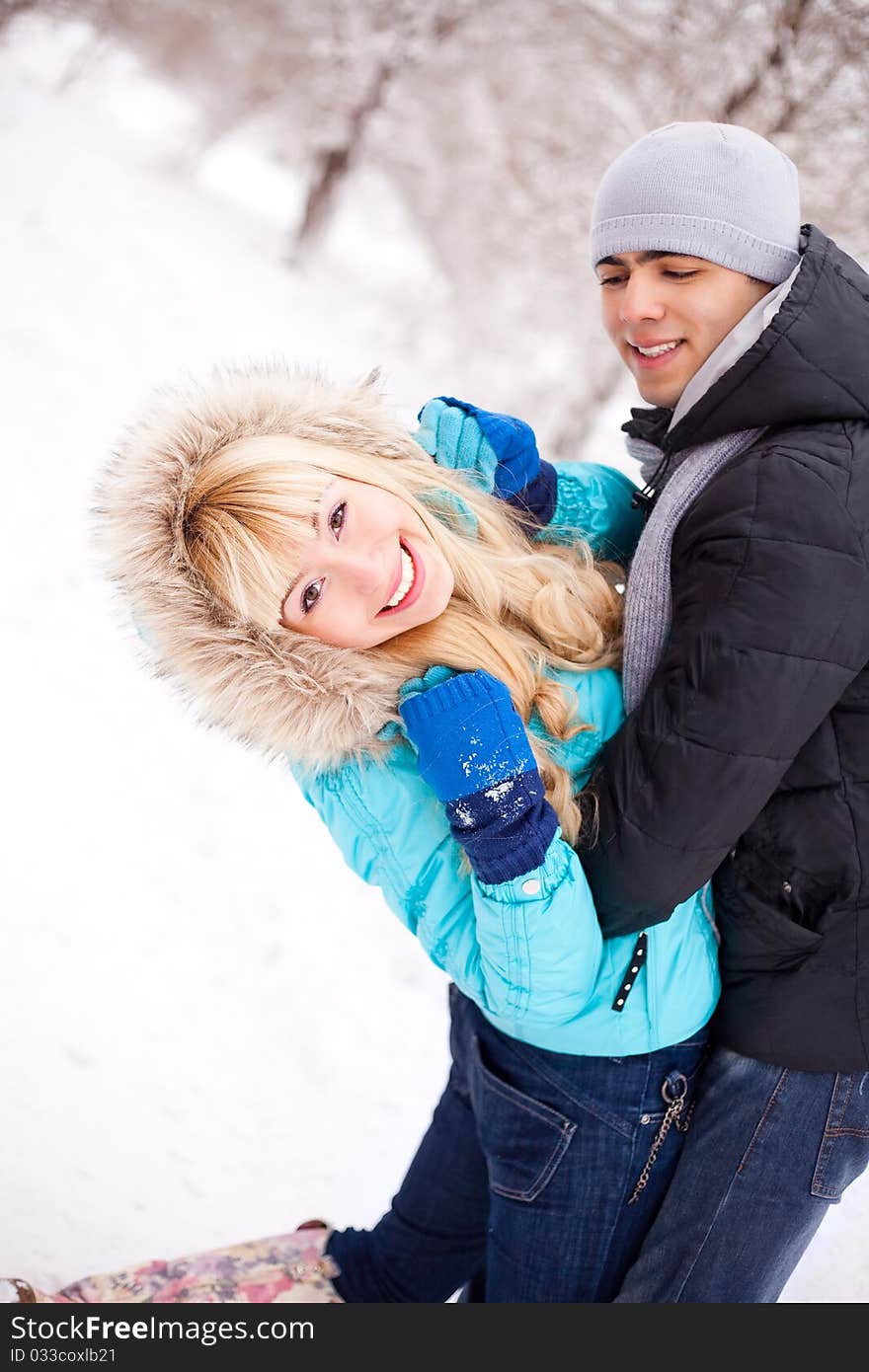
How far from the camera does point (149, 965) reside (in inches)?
140

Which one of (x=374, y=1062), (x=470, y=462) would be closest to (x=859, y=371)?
(x=470, y=462)

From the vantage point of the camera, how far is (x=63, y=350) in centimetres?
720

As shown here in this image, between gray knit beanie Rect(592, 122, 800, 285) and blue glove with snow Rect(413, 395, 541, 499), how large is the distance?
0.48 metres

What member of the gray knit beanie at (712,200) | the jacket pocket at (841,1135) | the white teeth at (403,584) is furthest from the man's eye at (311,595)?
the jacket pocket at (841,1135)

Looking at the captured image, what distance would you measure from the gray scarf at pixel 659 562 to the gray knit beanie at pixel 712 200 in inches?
15.5

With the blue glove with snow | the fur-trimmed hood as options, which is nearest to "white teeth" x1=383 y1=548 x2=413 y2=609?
the fur-trimmed hood

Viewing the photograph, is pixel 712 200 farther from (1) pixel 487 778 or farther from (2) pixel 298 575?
(1) pixel 487 778

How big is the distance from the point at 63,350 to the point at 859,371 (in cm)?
703

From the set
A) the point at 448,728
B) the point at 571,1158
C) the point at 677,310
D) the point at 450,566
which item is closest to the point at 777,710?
the point at 448,728

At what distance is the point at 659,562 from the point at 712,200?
2.34 feet

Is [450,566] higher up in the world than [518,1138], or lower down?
higher up

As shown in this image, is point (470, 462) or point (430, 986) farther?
point (430, 986)

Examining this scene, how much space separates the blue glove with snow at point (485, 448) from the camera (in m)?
2.15

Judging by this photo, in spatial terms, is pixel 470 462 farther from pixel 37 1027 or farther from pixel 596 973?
pixel 37 1027
